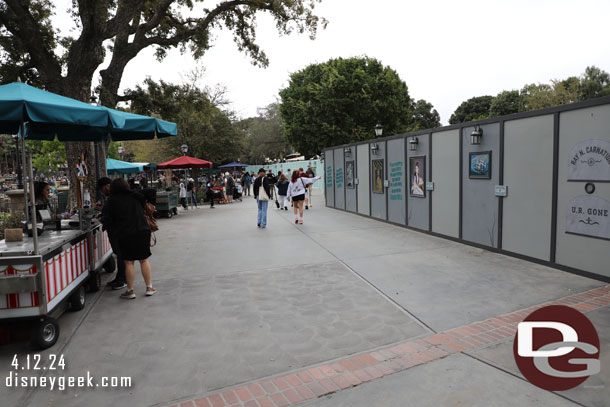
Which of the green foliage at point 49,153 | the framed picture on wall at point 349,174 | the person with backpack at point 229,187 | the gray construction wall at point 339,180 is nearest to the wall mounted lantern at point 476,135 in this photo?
the framed picture on wall at point 349,174

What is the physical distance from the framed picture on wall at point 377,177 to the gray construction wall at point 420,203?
5.27 feet

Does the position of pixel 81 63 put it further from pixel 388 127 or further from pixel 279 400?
pixel 388 127

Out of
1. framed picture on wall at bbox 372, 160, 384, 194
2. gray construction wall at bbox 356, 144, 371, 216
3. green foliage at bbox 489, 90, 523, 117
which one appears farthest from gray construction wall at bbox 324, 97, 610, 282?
green foliage at bbox 489, 90, 523, 117

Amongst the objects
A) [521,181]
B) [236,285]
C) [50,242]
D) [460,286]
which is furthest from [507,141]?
[50,242]

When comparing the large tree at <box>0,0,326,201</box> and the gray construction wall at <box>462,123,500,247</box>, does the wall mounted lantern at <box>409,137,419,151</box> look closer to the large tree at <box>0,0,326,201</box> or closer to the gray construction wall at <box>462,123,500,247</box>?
the gray construction wall at <box>462,123,500,247</box>

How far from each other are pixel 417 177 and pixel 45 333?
Answer: 337 inches

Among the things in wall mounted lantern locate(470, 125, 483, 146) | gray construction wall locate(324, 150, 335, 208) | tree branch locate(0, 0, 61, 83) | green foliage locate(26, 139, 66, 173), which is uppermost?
tree branch locate(0, 0, 61, 83)

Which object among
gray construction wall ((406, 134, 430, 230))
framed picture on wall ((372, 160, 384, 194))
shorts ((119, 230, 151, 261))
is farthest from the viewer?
framed picture on wall ((372, 160, 384, 194))

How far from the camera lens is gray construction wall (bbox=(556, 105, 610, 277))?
5582mm

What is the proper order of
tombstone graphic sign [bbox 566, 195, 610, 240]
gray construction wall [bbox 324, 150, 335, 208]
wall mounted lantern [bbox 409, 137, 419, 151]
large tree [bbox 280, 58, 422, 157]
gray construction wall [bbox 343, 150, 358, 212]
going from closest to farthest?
tombstone graphic sign [bbox 566, 195, 610, 240] → wall mounted lantern [bbox 409, 137, 419, 151] → gray construction wall [bbox 343, 150, 358, 212] → gray construction wall [bbox 324, 150, 335, 208] → large tree [bbox 280, 58, 422, 157]

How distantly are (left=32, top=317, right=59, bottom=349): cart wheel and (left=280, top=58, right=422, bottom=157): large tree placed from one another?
26.3 metres

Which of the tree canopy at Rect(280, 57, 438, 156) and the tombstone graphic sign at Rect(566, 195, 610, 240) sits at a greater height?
the tree canopy at Rect(280, 57, 438, 156)

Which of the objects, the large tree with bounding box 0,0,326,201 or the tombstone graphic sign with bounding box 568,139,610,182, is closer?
the tombstone graphic sign with bounding box 568,139,610,182

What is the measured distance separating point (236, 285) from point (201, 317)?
4.33 ft
